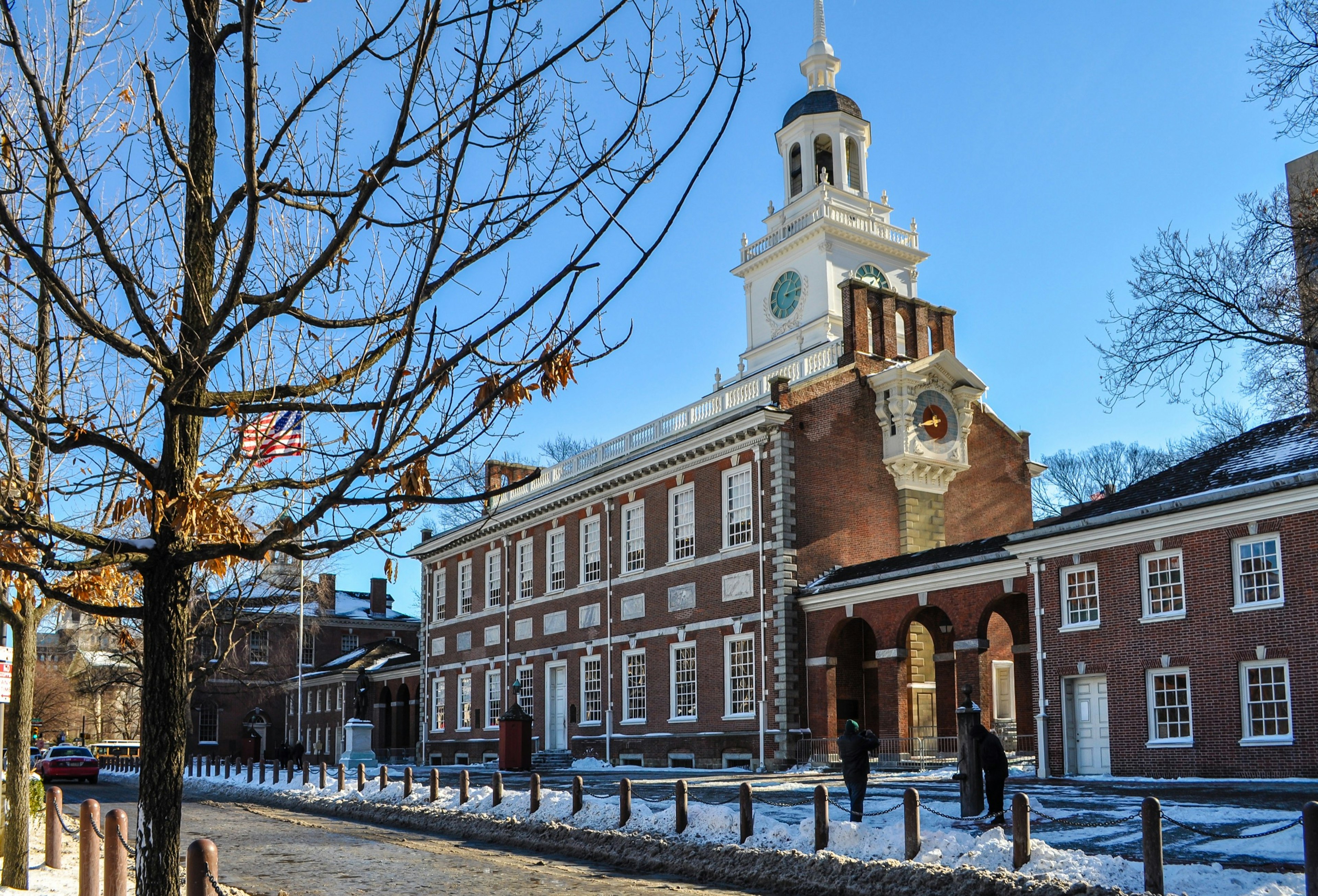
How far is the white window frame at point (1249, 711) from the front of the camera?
20328mm

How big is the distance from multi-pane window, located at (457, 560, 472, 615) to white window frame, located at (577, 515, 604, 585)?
33.4 ft

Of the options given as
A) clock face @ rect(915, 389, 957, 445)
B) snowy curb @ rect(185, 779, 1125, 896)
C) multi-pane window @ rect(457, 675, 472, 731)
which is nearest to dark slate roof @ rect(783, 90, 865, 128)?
clock face @ rect(915, 389, 957, 445)

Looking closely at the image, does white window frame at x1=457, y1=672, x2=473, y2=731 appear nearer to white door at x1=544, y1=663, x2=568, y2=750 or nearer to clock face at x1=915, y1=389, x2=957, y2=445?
white door at x1=544, y1=663, x2=568, y2=750

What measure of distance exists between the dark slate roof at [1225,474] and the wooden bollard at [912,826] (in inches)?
441

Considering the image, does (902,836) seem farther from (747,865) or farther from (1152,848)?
(1152,848)

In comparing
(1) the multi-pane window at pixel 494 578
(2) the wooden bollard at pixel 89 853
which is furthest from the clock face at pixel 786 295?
(2) the wooden bollard at pixel 89 853

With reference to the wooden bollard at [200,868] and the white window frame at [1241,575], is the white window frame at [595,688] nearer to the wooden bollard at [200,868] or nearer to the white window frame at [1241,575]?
the white window frame at [1241,575]

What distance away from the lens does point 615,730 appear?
38.5 metres

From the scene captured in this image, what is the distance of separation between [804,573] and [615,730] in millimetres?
9739

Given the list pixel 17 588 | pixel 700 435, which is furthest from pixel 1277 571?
pixel 17 588

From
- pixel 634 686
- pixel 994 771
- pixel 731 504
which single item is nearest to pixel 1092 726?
pixel 994 771

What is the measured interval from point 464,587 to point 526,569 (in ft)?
21.6

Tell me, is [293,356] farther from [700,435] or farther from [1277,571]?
[700,435]

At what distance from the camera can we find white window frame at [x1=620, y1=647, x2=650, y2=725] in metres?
37.3
